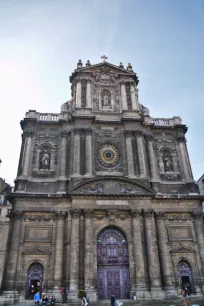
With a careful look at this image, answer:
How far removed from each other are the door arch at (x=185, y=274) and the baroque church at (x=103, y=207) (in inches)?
2.9

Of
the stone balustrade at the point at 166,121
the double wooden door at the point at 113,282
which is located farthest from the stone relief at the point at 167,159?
the double wooden door at the point at 113,282

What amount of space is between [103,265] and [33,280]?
537 centimetres

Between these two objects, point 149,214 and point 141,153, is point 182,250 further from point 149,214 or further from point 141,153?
→ point 141,153

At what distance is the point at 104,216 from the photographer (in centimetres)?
2208

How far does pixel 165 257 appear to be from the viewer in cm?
2095

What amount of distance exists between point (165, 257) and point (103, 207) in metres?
6.21

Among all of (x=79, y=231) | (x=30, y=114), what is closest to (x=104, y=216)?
(x=79, y=231)

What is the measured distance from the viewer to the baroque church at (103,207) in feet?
65.6

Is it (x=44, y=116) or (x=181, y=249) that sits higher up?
(x=44, y=116)

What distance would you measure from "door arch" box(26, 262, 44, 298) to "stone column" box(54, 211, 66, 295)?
4.38ft

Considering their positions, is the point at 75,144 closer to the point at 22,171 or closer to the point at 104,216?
the point at 22,171

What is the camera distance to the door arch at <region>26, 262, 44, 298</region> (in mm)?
19691

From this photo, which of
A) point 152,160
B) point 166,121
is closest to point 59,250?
point 152,160

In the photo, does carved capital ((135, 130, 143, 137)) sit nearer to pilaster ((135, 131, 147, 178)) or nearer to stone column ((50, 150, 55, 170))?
pilaster ((135, 131, 147, 178))
